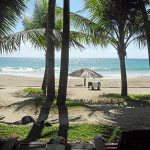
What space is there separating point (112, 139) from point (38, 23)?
50.8 feet

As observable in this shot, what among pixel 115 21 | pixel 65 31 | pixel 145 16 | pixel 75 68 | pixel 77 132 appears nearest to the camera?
pixel 77 132

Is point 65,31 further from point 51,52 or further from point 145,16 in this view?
point 145,16

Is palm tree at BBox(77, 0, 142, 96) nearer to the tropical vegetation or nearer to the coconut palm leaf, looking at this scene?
the tropical vegetation

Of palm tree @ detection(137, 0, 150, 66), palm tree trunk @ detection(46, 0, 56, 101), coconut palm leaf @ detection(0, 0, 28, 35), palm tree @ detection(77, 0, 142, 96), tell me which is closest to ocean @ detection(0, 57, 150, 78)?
palm tree @ detection(77, 0, 142, 96)

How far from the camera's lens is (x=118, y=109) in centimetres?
1348

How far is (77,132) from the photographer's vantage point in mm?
9273

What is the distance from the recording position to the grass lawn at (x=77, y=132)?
8.63m

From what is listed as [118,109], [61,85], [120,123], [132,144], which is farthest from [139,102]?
[132,144]

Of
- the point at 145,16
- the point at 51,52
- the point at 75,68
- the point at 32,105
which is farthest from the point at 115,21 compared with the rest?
the point at 75,68

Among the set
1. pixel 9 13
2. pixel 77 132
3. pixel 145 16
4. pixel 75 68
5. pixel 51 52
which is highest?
pixel 145 16

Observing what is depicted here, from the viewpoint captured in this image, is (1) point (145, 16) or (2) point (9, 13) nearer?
(2) point (9, 13)

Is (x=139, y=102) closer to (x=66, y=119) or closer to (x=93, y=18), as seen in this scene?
(x=93, y=18)

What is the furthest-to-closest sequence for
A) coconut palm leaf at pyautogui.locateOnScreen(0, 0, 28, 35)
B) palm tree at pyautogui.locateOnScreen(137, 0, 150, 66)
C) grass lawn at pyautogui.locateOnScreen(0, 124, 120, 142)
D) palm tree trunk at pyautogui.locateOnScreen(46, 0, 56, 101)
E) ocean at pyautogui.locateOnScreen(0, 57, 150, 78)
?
ocean at pyautogui.locateOnScreen(0, 57, 150, 78)
palm tree at pyautogui.locateOnScreen(137, 0, 150, 66)
palm tree trunk at pyautogui.locateOnScreen(46, 0, 56, 101)
coconut palm leaf at pyautogui.locateOnScreen(0, 0, 28, 35)
grass lawn at pyautogui.locateOnScreen(0, 124, 120, 142)

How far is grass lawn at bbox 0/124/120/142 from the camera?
28.3ft
